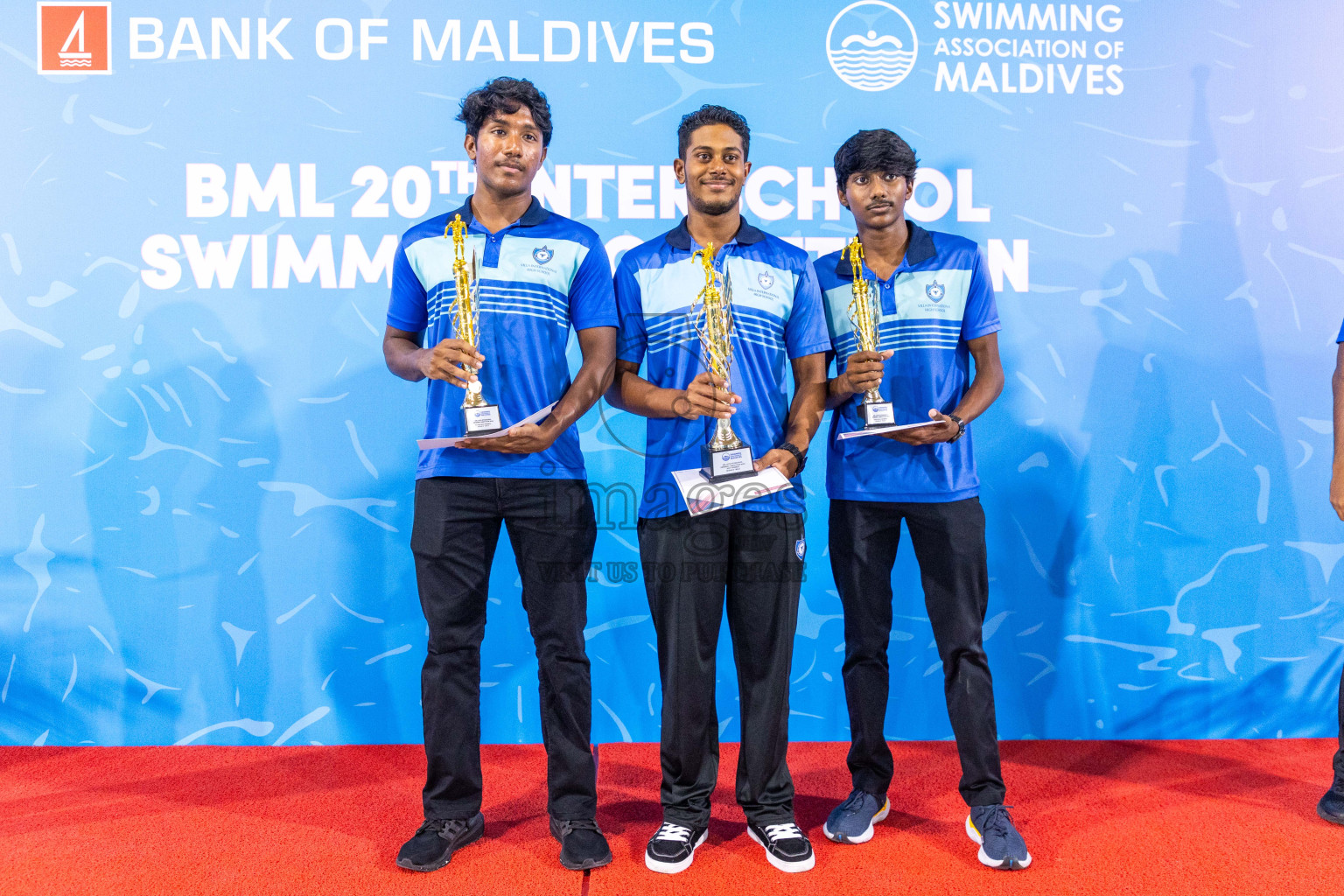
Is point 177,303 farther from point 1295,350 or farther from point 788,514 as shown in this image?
point 1295,350

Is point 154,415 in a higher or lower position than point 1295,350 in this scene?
lower

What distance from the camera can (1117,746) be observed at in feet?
9.52

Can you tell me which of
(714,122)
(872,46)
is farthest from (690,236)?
(872,46)

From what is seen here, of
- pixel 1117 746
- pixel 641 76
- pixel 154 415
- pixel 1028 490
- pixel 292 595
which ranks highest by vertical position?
pixel 641 76

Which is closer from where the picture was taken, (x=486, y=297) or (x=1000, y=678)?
(x=486, y=297)

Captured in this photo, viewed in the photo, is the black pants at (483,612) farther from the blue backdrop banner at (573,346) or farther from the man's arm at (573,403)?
the blue backdrop banner at (573,346)

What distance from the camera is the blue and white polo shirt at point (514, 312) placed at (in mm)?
2102

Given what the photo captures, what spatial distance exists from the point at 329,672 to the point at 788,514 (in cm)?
180

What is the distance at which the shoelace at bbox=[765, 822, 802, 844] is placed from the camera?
2047mm

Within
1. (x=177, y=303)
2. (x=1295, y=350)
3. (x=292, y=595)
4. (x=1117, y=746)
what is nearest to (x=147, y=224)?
(x=177, y=303)

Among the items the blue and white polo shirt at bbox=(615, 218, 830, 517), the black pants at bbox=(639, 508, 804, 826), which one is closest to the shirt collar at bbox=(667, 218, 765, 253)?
the blue and white polo shirt at bbox=(615, 218, 830, 517)

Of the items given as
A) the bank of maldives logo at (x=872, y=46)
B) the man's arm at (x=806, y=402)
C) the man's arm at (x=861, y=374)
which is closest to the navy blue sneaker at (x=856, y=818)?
the man's arm at (x=806, y=402)

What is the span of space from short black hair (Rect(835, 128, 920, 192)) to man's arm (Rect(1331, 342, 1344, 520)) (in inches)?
51.8

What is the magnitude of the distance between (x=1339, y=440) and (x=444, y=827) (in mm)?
2564
